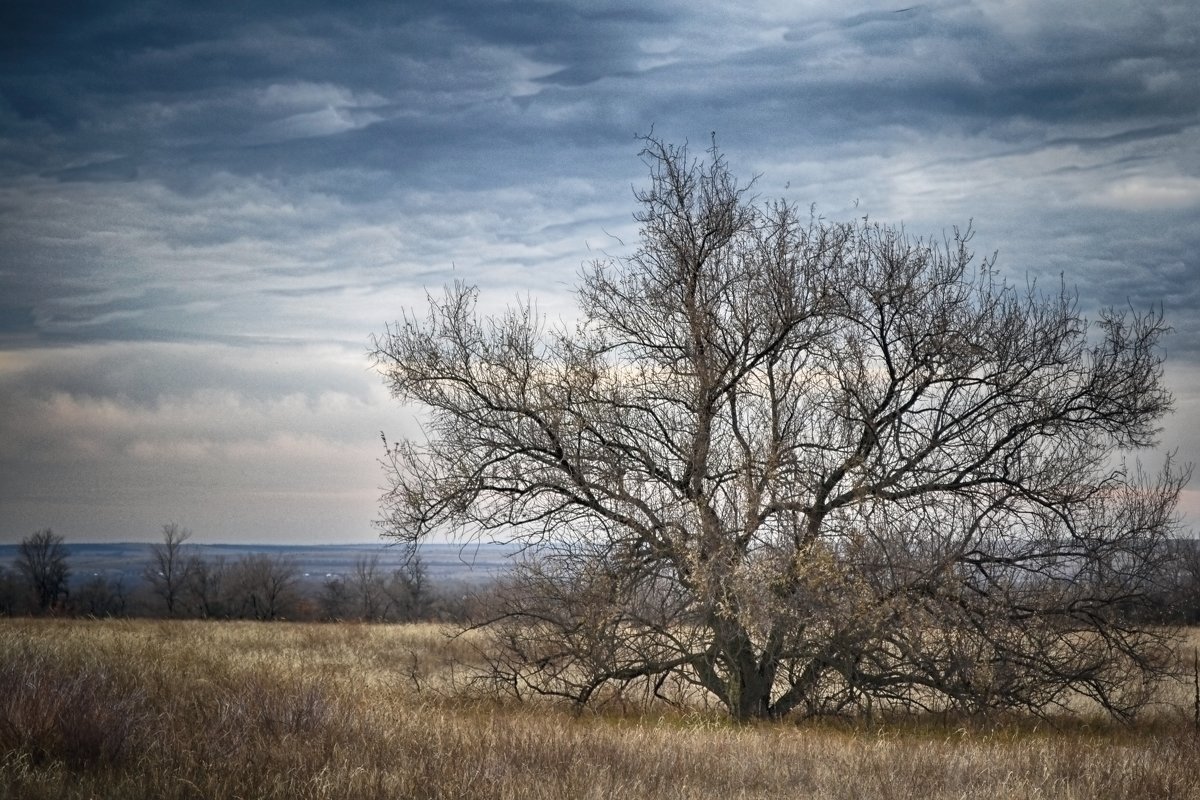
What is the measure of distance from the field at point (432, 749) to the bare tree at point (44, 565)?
5221cm

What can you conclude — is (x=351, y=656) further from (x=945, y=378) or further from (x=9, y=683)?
(x=945, y=378)

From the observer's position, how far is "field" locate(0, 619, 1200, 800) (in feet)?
23.8

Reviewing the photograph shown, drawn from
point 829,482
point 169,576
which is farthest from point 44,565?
point 829,482

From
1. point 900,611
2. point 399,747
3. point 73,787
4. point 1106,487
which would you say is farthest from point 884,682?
point 73,787

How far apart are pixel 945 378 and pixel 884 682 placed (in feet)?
13.7

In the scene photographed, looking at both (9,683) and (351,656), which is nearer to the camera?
(9,683)

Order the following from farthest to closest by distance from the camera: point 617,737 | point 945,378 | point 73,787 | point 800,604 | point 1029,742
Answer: point 945,378, point 800,604, point 1029,742, point 617,737, point 73,787

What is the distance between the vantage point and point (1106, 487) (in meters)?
13.6

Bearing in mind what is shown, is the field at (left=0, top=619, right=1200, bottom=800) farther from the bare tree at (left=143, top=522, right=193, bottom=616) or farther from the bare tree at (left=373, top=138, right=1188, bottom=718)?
the bare tree at (left=143, top=522, right=193, bottom=616)

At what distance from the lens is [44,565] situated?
60031mm

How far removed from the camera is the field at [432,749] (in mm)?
7242

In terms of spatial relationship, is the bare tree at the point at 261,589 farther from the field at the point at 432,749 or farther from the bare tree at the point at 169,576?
the field at the point at 432,749

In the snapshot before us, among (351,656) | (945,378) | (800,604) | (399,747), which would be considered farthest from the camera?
(351,656)

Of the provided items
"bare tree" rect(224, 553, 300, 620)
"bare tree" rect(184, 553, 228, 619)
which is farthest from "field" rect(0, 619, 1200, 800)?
"bare tree" rect(184, 553, 228, 619)
